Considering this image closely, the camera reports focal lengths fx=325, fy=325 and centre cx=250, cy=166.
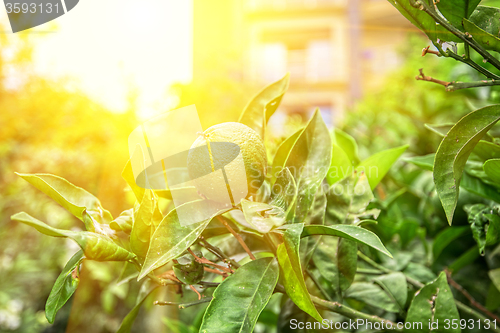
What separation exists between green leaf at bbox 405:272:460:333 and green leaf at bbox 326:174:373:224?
9 cm

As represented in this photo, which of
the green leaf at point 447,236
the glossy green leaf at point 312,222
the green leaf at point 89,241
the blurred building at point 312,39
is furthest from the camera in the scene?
the blurred building at point 312,39

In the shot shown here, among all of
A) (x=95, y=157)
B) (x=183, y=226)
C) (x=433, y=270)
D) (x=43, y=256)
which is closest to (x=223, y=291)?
(x=183, y=226)

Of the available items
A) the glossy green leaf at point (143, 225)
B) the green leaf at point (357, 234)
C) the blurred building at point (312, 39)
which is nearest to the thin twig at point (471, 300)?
the green leaf at point (357, 234)

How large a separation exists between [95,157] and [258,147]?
2.10 m

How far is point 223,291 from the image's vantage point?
0.74 ft

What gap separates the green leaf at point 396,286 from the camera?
336 mm

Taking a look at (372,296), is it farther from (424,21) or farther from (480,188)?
(424,21)

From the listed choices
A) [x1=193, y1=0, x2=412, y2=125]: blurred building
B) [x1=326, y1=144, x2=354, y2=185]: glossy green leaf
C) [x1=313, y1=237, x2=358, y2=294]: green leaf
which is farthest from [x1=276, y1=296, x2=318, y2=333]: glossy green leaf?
[x1=193, y1=0, x2=412, y2=125]: blurred building

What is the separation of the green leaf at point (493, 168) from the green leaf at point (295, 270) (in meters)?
0.18

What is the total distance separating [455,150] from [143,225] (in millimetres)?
229

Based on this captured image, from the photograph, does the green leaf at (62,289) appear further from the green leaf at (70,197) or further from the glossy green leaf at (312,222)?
the glossy green leaf at (312,222)

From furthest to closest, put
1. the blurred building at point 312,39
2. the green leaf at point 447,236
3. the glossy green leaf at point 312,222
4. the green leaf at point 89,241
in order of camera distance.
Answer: the blurred building at point 312,39
the green leaf at point 447,236
the glossy green leaf at point 312,222
the green leaf at point 89,241

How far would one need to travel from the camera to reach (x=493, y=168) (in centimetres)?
27

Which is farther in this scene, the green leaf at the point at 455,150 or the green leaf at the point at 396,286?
the green leaf at the point at 396,286
